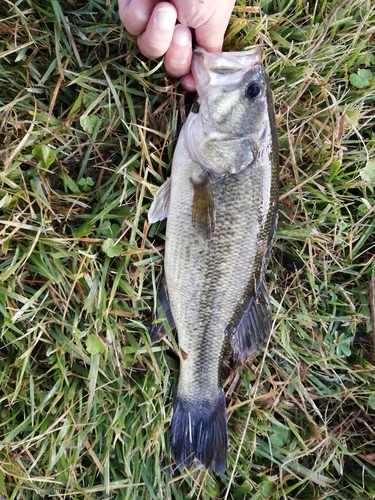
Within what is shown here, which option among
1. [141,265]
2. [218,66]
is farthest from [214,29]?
[141,265]

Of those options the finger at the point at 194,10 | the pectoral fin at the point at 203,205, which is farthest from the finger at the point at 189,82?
the pectoral fin at the point at 203,205

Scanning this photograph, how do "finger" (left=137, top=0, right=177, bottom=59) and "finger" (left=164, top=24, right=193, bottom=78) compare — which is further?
"finger" (left=164, top=24, right=193, bottom=78)

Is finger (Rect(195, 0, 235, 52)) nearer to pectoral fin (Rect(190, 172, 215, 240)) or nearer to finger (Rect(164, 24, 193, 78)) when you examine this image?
finger (Rect(164, 24, 193, 78))

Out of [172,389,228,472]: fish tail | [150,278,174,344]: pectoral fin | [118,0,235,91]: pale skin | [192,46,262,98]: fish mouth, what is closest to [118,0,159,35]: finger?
[118,0,235,91]: pale skin

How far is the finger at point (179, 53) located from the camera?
69.9 inches

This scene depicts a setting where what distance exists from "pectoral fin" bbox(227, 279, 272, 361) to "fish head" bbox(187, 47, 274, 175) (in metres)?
0.60

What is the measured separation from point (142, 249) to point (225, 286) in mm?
399

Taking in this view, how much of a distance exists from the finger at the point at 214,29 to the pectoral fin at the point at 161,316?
3.37 feet

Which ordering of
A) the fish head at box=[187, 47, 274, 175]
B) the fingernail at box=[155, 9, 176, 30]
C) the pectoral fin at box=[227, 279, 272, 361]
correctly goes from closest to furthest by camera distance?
the fingernail at box=[155, 9, 176, 30] < the fish head at box=[187, 47, 274, 175] < the pectoral fin at box=[227, 279, 272, 361]

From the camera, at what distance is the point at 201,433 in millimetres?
2131

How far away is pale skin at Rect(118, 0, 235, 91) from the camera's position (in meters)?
1.66

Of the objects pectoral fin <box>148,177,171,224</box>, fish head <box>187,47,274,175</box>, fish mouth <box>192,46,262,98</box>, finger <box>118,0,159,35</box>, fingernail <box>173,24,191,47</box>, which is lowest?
pectoral fin <box>148,177,171,224</box>

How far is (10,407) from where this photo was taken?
77.5 inches

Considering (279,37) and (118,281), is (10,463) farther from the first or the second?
(279,37)
